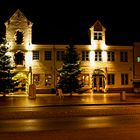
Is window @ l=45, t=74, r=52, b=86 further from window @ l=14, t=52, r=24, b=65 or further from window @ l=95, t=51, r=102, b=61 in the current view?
window @ l=95, t=51, r=102, b=61

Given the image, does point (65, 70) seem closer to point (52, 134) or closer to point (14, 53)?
point (14, 53)

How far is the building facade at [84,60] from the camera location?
45312mm

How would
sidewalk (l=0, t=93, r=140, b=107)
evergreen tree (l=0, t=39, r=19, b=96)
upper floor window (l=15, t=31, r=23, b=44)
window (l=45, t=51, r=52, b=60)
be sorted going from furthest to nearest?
window (l=45, t=51, r=52, b=60)
upper floor window (l=15, t=31, r=23, b=44)
evergreen tree (l=0, t=39, r=19, b=96)
sidewalk (l=0, t=93, r=140, b=107)

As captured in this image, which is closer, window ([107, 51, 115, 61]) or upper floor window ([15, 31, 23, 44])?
upper floor window ([15, 31, 23, 44])

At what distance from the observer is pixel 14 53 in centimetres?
4519

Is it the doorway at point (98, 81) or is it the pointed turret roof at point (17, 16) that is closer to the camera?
the pointed turret roof at point (17, 16)

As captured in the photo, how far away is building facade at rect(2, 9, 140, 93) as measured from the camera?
1784 inches

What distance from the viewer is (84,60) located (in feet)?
155

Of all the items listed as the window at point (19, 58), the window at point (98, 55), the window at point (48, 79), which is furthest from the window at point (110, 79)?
the window at point (19, 58)

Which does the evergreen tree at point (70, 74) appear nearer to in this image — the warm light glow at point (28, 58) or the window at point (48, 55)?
the window at point (48, 55)

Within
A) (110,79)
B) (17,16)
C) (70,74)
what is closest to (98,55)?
(110,79)

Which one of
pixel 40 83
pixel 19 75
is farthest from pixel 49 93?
pixel 19 75

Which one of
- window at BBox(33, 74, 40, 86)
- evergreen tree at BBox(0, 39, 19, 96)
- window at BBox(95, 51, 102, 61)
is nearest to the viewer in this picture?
evergreen tree at BBox(0, 39, 19, 96)

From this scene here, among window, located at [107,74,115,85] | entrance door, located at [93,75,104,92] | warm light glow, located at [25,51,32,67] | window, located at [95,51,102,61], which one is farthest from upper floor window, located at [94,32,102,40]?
warm light glow, located at [25,51,32,67]
